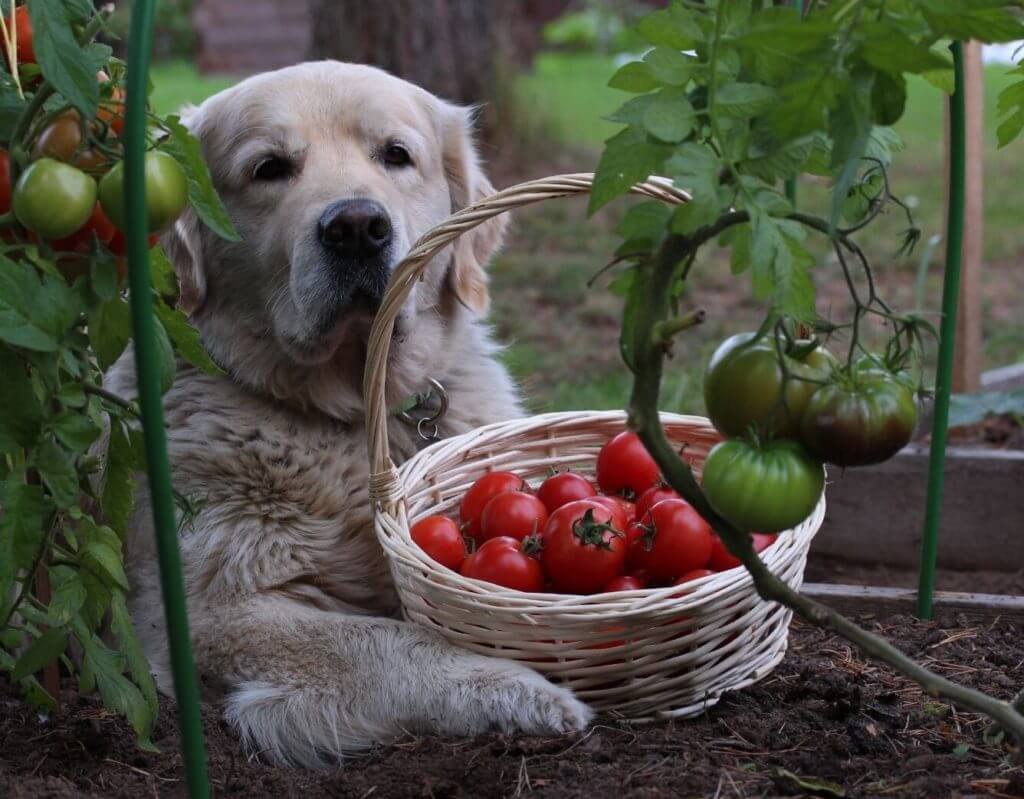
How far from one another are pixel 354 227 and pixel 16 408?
109cm

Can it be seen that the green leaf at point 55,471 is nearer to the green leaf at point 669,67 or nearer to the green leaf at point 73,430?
the green leaf at point 73,430

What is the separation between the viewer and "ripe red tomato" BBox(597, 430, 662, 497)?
2.44 metres

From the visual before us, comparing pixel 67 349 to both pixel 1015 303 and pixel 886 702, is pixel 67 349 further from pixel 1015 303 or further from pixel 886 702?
pixel 1015 303

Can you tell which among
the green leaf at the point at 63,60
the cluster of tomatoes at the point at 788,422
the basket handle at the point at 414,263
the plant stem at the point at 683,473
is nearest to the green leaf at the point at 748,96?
the plant stem at the point at 683,473

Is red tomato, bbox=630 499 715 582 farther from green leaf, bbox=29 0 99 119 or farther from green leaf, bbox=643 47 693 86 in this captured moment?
green leaf, bbox=29 0 99 119

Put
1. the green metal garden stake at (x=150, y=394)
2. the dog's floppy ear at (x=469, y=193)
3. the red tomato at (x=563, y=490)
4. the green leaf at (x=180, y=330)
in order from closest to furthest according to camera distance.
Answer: the green metal garden stake at (x=150, y=394)
the green leaf at (x=180, y=330)
the red tomato at (x=563, y=490)
the dog's floppy ear at (x=469, y=193)

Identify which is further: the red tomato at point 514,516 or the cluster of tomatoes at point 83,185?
the red tomato at point 514,516

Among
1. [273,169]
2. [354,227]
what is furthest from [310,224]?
[273,169]

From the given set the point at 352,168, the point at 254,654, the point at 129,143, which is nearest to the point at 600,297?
the point at 352,168

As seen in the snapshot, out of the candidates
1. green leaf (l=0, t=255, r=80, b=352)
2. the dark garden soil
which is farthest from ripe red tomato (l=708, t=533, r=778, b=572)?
green leaf (l=0, t=255, r=80, b=352)

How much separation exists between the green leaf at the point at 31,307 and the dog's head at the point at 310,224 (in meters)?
1.08

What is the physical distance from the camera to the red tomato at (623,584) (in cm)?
212

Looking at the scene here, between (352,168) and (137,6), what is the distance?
1354 millimetres

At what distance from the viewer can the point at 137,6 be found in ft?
4.50
